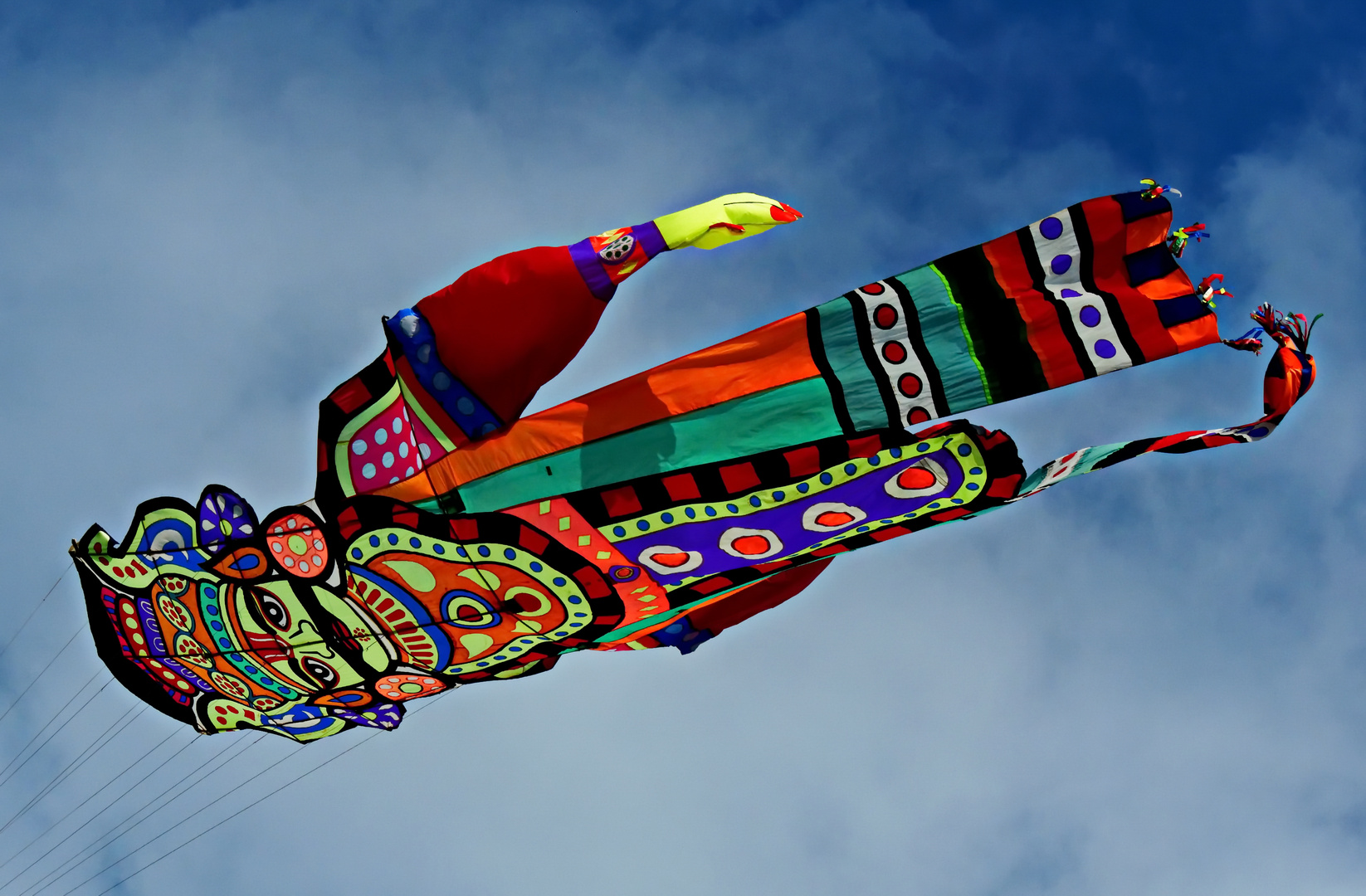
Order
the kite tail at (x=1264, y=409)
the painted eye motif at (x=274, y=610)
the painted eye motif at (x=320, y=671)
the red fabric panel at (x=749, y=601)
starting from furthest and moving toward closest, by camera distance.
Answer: the red fabric panel at (x=749, y=601) → the painted eye motif at (x=320, y=671) → the painted eye motif at (x=274, y=610) → the kite tail at (x=1264, y=409)

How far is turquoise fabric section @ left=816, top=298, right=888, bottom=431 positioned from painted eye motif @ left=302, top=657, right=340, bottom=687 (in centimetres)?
620

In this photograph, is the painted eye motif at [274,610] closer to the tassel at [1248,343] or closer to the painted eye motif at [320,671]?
the painted eye motif at [320,671]

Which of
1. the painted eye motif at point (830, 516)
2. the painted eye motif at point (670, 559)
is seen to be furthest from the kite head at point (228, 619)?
the painted eye motif at point (830, 516)

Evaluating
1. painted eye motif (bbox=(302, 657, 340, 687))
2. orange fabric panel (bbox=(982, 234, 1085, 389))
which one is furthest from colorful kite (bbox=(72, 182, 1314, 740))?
painted eye motif (bbox=(302, 657, 340, 687))

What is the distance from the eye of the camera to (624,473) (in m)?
12.8

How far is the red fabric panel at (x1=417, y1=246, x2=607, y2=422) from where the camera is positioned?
12672 millimetres

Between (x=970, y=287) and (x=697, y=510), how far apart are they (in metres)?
3.22

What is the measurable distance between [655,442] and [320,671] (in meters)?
4.65

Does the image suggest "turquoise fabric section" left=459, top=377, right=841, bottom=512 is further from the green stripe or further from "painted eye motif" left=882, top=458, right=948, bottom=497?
the green stripe

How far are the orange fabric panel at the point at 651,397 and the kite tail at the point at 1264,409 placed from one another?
2.53m

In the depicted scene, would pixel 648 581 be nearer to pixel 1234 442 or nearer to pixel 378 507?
pixel 378 507

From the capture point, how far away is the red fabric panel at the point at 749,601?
14789 millimetres

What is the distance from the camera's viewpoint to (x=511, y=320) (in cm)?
1275

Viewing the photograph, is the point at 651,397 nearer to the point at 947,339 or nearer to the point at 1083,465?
the point at 947,339
